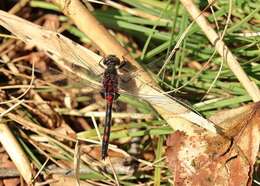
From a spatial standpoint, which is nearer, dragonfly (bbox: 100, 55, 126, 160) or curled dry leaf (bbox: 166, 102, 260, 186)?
curled dry leaf (bbox: 166, 102, 260, 186)

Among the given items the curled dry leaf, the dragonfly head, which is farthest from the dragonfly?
the curled dry leaf

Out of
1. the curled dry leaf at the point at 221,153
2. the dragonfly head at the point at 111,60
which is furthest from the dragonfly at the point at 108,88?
the curled dry leaf at the point at 221,153

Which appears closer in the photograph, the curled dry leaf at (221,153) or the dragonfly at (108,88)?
the curled dry leaf at (221,153)

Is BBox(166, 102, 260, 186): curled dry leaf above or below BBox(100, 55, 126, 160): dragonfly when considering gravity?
below

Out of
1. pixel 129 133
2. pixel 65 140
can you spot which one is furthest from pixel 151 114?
pixel 65 140

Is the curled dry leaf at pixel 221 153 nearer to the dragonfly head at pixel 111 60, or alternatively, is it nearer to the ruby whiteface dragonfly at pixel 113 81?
the ruby whiteface dragonfly at pixel 113 81

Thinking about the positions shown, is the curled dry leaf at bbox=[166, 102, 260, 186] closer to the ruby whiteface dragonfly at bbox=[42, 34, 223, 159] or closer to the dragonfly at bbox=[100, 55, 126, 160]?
the ruby whiteface dragonfly at bbox=[42, 34, 223, 159]

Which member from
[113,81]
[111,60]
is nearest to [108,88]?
[113,81]
